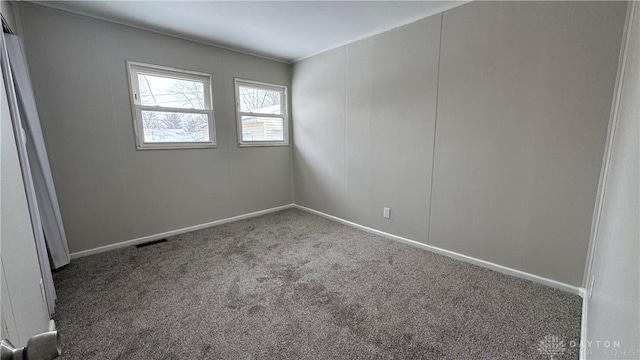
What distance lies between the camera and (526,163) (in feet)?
6.91

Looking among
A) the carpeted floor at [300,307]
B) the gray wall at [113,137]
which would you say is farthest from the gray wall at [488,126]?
the gray wall at [113,137]

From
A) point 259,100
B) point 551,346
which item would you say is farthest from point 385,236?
point 259,100

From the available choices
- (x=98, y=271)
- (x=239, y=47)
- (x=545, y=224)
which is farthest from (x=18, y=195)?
(x=545, y=224)

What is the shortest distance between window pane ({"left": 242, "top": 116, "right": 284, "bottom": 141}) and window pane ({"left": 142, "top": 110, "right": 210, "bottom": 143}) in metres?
0.58

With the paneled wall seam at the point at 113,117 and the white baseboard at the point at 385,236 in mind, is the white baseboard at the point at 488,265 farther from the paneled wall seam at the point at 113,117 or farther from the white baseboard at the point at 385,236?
the paneled wall seam at the point at 113,117

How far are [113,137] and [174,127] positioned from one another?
63 cm

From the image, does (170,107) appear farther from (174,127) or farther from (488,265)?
(488,265)

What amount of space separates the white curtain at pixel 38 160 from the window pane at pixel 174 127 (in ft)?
3.10

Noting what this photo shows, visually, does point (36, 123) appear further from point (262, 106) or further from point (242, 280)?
point (262, 106)

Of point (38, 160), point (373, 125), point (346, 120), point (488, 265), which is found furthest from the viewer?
point (346, 120)

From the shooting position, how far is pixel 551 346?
1498 millimetres

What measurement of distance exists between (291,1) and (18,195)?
2.32 m

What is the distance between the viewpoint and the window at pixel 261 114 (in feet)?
12.3

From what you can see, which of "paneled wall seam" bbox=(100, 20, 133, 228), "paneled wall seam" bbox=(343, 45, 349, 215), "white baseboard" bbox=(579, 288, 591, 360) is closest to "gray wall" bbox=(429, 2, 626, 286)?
"white baseboard" bbox=(579, 288, 591, 360)
